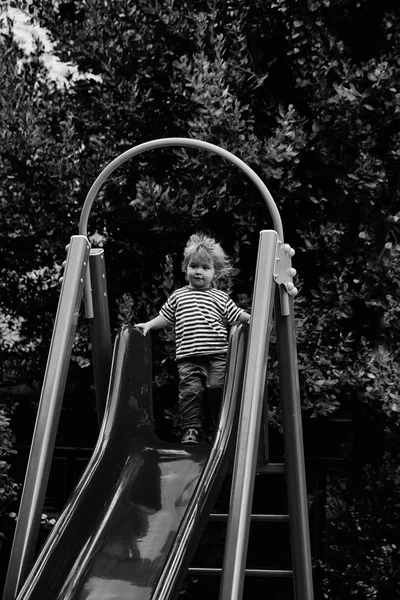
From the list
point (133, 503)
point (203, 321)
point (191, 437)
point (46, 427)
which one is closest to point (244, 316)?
point (203, 321)

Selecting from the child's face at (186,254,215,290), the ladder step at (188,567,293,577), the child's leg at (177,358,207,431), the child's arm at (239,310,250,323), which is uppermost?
the child's face at (186,254,215,290)

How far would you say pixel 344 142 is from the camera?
5.70 metres

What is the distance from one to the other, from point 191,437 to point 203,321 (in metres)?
0.55

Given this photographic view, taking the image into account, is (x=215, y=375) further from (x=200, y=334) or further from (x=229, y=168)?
(x=229, y=168)

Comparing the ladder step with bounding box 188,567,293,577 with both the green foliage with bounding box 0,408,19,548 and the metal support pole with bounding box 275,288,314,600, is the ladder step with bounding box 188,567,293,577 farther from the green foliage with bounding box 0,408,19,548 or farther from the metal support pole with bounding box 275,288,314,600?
the green foliage with bounding box 0,408,19,548

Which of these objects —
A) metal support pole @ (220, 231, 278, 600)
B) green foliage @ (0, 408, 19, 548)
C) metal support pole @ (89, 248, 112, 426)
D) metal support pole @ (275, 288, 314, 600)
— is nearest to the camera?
metal support pole @ (220, 231, 278, 600)

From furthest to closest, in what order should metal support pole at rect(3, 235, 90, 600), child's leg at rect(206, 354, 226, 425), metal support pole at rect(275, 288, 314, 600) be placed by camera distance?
child's leg at rect(206, 354, 226, 425), metal support pole at rect(275, 288, 314, 600), metal support pole at rect(3, 235, 90, 600)

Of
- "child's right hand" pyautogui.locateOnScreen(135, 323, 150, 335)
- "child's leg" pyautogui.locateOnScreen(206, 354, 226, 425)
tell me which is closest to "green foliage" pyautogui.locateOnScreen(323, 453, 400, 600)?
"child's leg" pyautogui.locateOnScreen(206, 354, 226, 425)

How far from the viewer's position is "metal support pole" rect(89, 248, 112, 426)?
411 centimetres

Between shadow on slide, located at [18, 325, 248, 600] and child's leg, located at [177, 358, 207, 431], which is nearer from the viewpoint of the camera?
shadow on slide, located at [18, 325, 248, 600]

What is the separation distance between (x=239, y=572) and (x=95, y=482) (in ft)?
3.37

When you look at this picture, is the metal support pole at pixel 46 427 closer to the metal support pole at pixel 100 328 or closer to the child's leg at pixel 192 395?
the metal support pole at pixel 100 328

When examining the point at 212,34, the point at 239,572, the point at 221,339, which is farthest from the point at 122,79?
the point at 239,572

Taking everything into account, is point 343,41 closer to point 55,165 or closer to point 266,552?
point 55,165
